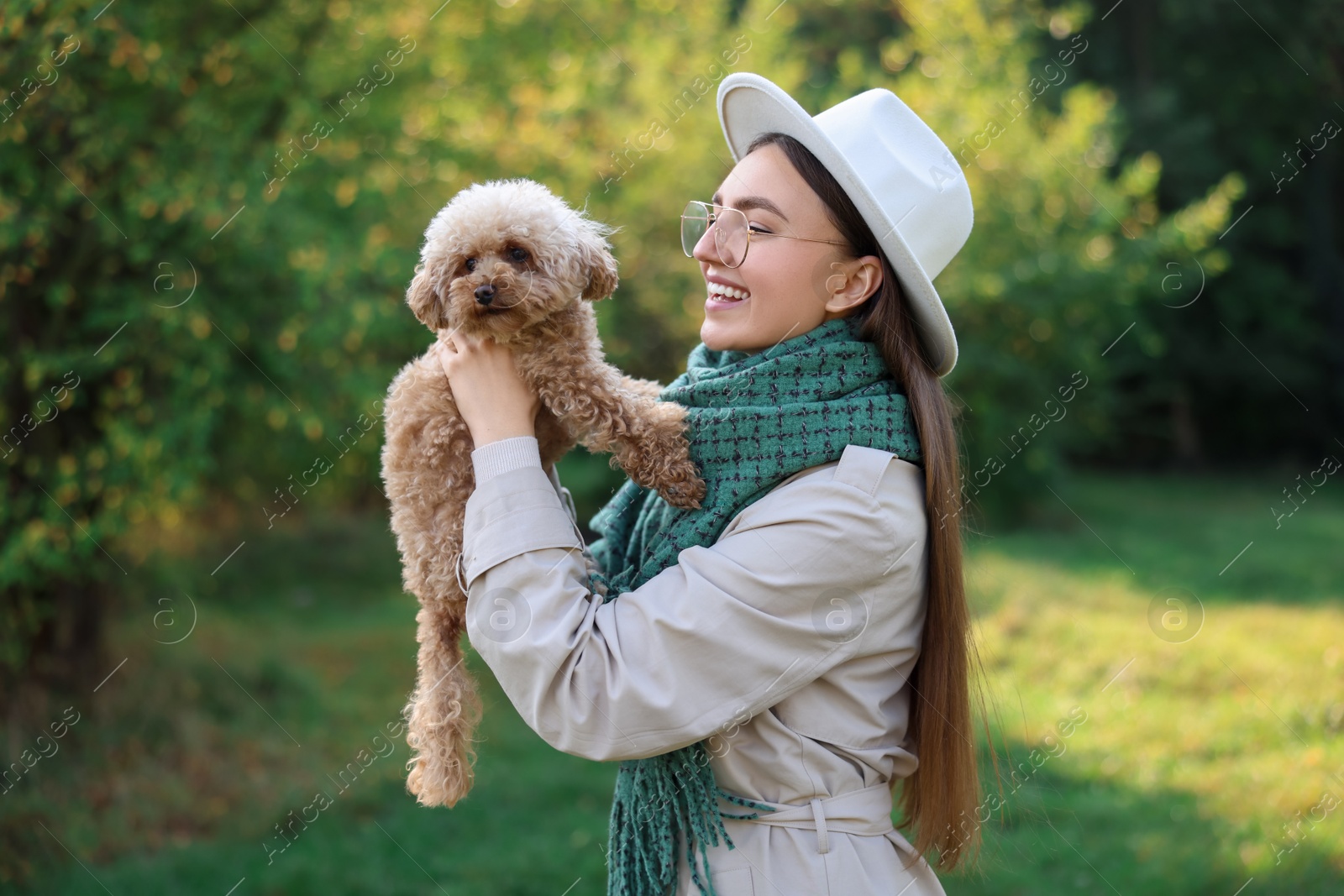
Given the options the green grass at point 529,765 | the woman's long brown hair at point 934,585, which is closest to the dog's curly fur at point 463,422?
the woman's long brown hair at point 934,585

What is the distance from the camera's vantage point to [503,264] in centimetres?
210

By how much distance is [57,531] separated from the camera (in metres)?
5.32

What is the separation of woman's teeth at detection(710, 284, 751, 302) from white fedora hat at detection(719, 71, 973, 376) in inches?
10.9

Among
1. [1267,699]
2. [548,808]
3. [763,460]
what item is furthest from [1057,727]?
[763,460]

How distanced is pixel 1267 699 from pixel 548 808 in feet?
14.4

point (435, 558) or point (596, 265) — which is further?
point (596, 265)

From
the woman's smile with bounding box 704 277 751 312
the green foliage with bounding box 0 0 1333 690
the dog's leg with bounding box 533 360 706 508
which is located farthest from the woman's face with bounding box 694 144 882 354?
the green foliage with bounding box 0 0 1333 690

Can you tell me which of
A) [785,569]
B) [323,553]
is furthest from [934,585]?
[323,553]

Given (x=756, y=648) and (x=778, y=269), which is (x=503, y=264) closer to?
(x=778, y=269)

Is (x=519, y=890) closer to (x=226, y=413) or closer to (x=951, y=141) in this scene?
(x=226, y=413)

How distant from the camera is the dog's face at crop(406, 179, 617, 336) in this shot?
2.09 meters

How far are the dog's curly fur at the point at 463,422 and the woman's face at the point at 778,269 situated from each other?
0.78 ft

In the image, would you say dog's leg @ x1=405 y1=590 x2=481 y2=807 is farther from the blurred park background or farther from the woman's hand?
the blurred park background

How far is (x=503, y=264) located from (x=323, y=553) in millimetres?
9585
